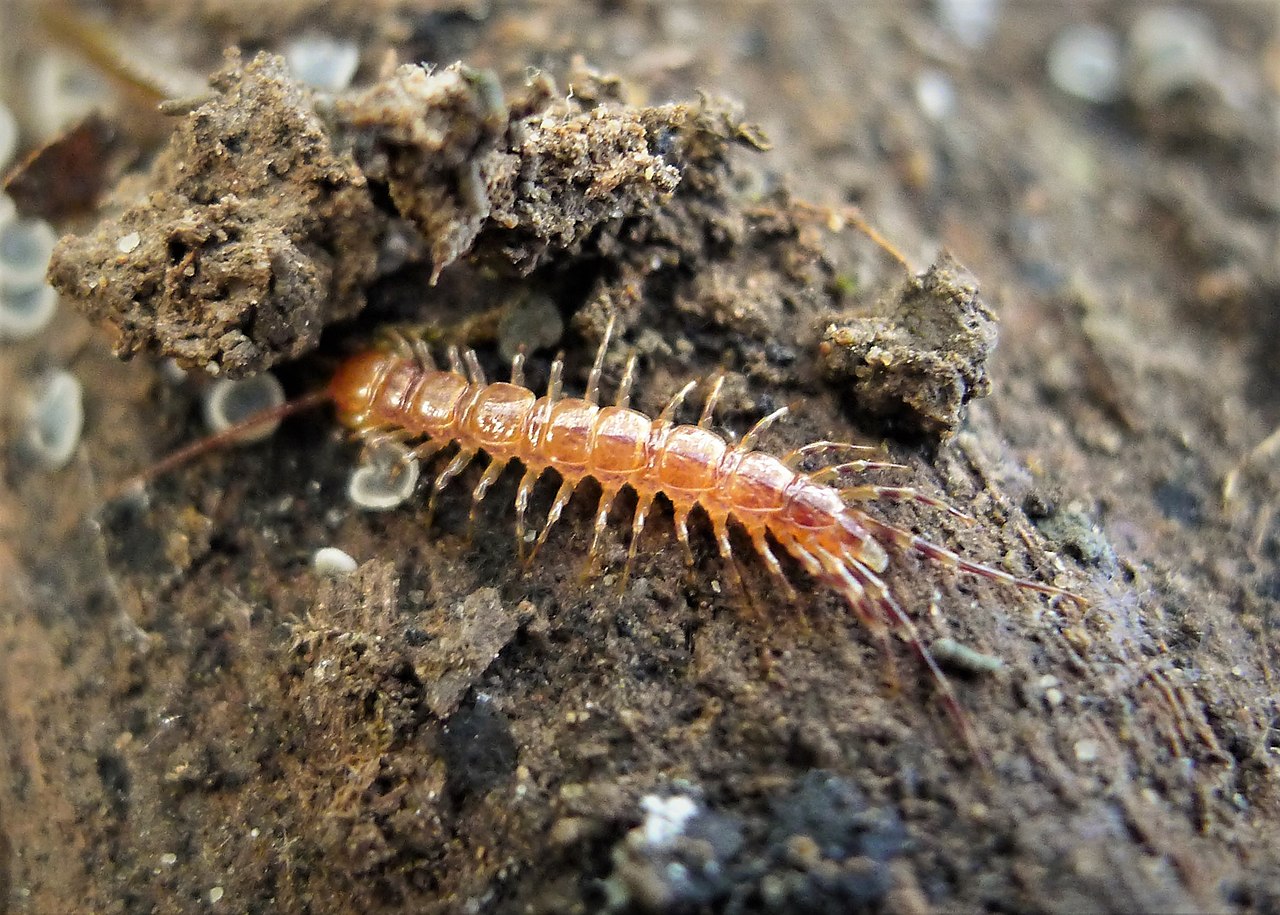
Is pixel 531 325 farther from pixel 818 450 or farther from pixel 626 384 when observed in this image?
pixel 818 450

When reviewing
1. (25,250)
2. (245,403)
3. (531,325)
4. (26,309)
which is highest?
(531,325)

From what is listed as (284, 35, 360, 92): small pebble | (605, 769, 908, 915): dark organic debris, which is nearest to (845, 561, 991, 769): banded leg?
(605, 769, 908, 915): dark organic debris

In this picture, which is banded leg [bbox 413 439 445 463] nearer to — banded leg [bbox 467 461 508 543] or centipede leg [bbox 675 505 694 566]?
banded leg [bbox 467 461 508 543]

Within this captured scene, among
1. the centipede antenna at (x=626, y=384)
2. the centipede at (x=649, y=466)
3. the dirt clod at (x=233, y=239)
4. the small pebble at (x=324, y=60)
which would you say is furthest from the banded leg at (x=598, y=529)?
the small pebble at (x=324, y=60)

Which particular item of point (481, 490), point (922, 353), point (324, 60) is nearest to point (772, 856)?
point (481, 490)

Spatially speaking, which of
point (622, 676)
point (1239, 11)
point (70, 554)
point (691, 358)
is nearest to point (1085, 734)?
point (622, 676)
